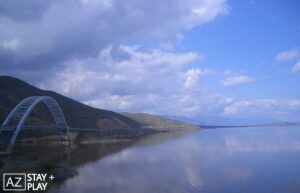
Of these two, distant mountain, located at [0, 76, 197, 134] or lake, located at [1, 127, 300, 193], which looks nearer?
lake, located at [1, 127, 300, 193]

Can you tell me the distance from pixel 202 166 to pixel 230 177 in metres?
9.84

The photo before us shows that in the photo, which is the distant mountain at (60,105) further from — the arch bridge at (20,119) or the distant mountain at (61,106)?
the arch bridge at (20,119)

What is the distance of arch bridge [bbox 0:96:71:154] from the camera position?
59.1 meters

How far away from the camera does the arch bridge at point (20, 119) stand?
59.1 m

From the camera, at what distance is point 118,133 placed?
129 meters

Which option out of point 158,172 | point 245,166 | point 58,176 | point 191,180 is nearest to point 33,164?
point 58,176

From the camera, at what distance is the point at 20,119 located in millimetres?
67438

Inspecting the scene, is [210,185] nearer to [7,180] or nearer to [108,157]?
[7,180]

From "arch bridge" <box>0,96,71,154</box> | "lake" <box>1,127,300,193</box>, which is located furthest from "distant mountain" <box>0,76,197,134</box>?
"lake" <box>1,127,300,193</box>

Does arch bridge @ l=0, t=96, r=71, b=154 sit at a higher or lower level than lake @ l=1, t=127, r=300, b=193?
higher

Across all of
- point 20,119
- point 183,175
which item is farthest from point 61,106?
point 183,175

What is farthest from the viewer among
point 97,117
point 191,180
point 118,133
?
point 97,117

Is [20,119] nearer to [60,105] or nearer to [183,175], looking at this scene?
[183,175]

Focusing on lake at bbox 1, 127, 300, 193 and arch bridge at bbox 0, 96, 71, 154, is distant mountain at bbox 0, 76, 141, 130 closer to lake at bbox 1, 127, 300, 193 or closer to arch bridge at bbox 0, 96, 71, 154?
arch bridge at bbox 0, 96, 71, 154
